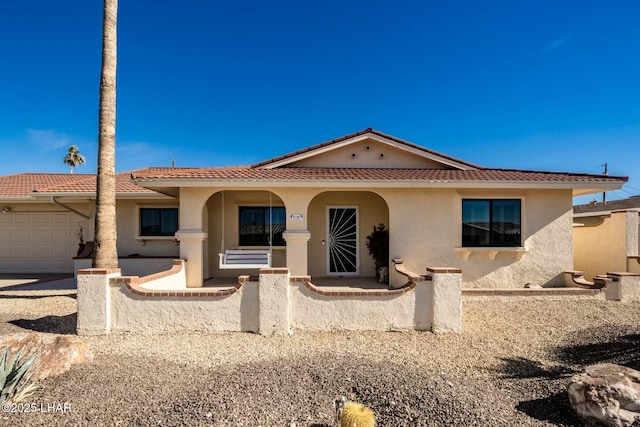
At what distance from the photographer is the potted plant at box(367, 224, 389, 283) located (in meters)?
11.1

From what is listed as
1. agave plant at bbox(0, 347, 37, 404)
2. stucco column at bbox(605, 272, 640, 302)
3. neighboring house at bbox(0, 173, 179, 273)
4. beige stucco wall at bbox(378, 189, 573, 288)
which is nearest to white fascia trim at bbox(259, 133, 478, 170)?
beige stucco wall at bbox(378, 189, 573, 288)

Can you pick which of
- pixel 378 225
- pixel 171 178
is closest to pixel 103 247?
pixel 171 178

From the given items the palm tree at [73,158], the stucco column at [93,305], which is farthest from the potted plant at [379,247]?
the palm tree at [73,158]

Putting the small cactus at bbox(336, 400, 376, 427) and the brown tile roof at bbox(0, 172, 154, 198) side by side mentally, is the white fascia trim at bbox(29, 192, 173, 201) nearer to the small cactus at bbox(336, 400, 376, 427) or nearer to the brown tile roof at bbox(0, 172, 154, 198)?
the brown tile roof at bbox(0, 172, 154, 198)

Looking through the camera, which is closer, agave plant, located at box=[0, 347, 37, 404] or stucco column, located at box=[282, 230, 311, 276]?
agave plant, located at box=[0, 347, 37, 404]

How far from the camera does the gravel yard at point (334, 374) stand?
3842mm

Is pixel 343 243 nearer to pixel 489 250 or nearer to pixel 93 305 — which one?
pixel 489 250

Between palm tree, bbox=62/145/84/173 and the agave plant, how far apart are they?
45112mm

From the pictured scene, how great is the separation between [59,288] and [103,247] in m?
3.92

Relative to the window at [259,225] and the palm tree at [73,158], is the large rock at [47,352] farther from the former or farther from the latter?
the palm tree at [73,158]

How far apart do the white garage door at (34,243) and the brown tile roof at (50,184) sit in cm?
108

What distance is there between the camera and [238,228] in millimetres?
11758

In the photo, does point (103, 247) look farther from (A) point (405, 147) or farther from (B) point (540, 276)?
(B) point (540, 276)

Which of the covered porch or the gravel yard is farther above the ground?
the covered porch
